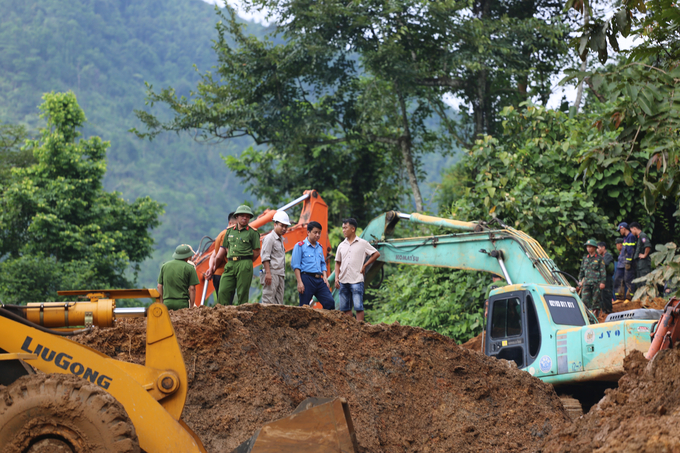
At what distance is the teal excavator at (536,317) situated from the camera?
23.1ft

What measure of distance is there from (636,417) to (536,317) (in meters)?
3.69

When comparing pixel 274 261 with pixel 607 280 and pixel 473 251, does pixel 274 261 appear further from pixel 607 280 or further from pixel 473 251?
pixel 607 280

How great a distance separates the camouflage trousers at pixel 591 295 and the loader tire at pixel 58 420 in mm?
9095

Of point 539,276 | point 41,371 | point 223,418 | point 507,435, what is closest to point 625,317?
point 539,276

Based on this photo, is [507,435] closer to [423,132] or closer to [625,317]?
[625,317]

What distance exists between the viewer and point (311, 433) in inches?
169

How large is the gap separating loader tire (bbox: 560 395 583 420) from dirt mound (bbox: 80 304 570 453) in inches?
16.7

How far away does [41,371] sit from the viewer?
160 inches

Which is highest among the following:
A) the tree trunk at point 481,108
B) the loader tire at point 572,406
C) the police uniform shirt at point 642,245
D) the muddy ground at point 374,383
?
the tree trunk at point 481,108

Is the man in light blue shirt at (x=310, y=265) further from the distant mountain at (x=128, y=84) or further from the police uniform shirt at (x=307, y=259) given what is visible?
the distant mountain at (x=128, y=84)

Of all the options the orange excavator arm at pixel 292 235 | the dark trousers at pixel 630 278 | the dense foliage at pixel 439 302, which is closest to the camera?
the orange excavator arm at pixel 292 235

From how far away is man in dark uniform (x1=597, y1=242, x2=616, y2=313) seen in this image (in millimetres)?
11008

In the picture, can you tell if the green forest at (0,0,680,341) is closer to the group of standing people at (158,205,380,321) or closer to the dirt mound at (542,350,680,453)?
the dirt mound at (542,350,680,453)

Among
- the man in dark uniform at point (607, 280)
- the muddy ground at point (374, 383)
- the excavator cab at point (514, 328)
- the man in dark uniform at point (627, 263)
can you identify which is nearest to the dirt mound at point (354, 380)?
the muddy ground at point (374, 383)
